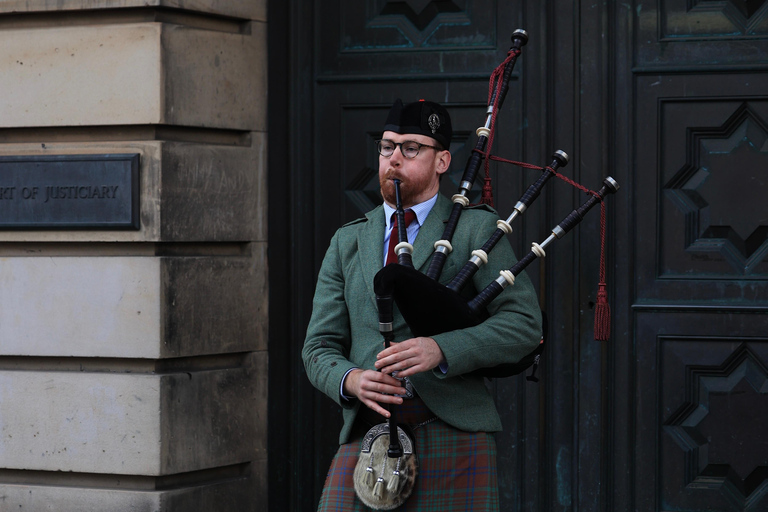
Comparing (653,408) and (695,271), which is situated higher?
(695,271)

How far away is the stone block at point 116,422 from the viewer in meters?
4.26

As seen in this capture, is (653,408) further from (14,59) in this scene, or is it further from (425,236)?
(14,59)

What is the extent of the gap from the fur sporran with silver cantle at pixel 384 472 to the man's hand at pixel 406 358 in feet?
0.89

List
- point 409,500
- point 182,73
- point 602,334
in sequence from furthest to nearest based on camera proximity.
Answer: point 182,73
point 602,334
point 409,500

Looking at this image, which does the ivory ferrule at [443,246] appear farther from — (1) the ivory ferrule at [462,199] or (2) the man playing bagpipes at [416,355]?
(1) the ivory ferrule at [462,199]

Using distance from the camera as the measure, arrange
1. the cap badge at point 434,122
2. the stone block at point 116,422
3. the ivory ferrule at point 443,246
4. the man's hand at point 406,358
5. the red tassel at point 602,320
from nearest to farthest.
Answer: the man's hand at point 406,358 → the ivory ferrule at point 443,246 → the cap badge at point 434,122 → the red tassel at point 602,320 → the stone block at point 116,422

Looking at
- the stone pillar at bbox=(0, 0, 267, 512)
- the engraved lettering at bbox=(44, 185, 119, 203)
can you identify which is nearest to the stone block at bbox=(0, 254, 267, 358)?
the stone pillar at bbox=(0, 0, 267, 512)

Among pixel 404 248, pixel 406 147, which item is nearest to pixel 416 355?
pixel 404 248

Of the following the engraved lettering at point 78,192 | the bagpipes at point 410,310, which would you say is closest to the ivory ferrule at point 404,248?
the bagpipes at point 410,310

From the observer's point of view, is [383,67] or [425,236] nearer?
[425,236]

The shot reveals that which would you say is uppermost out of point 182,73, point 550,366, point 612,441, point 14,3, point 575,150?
point 14,3

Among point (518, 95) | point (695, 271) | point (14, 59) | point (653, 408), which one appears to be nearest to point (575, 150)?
point (518, 95)

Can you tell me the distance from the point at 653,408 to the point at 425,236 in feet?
5.34

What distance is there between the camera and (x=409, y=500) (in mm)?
3270
